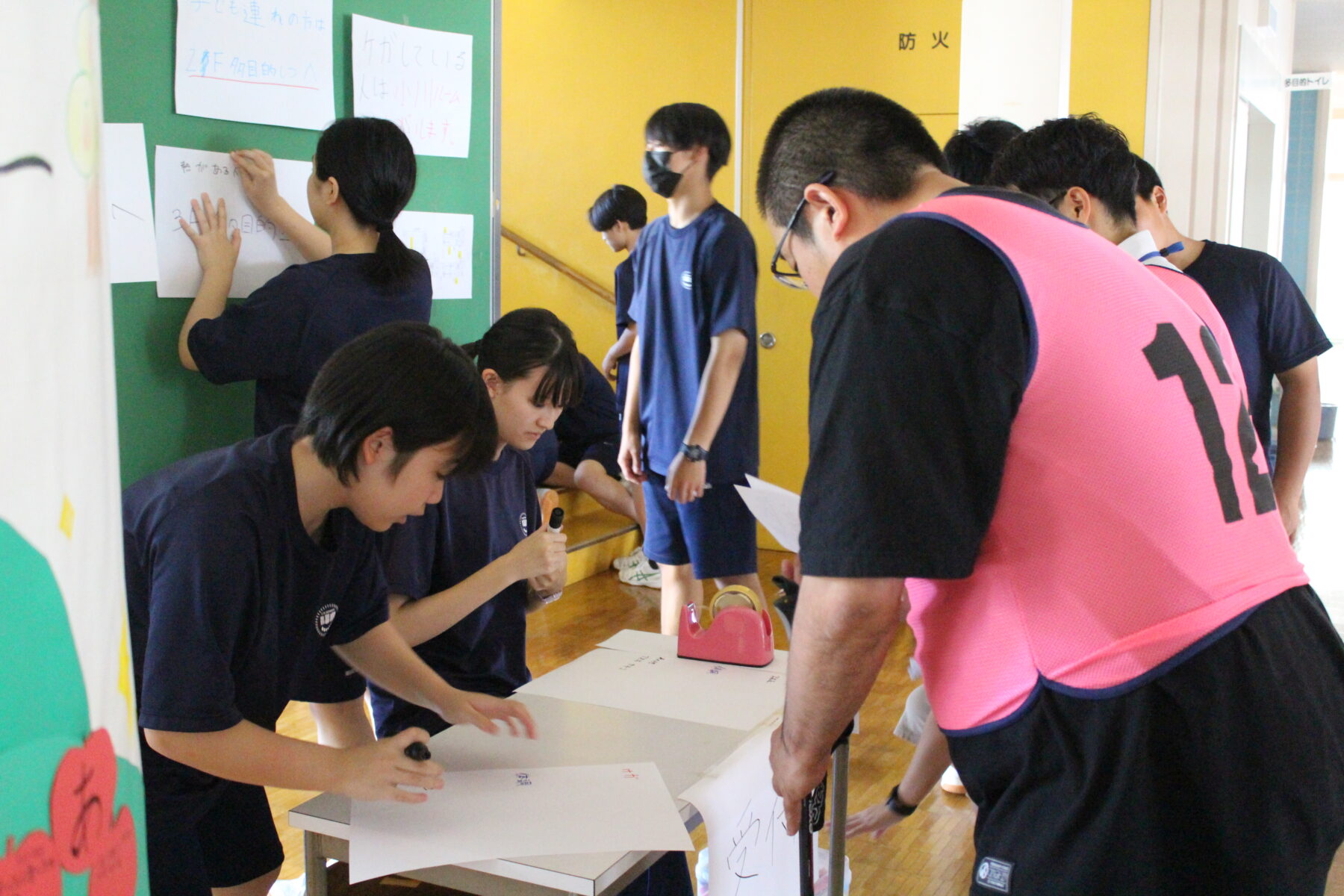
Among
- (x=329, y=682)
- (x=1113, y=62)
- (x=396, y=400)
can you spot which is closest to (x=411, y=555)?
(x=329, y=682)

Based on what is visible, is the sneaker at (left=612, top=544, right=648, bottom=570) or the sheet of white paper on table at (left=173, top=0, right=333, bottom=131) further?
the sneaker at (left=612, top=544, right=648, bottom=570)

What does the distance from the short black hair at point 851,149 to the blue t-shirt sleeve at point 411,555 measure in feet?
2.80

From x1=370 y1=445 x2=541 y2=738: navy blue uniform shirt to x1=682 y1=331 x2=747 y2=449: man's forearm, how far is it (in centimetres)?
82

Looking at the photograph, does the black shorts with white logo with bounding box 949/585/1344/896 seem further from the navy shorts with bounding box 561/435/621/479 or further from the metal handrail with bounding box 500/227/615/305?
the metal handrail with bounding box 500/227/615/305

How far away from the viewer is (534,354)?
1861 mm

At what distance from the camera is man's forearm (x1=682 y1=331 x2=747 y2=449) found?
271cm

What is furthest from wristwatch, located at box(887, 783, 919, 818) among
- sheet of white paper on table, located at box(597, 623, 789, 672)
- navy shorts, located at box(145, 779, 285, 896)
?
navy shorts, located at box(145, 779, 285, 896)

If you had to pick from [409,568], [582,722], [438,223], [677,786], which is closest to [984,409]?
[677,786]

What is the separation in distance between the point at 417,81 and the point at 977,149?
1.21 m

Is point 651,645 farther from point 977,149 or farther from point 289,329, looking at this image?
point 977,149

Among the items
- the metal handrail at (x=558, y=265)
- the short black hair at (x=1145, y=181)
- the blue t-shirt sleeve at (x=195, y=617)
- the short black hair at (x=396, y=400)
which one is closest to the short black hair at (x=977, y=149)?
the short black hair at (x=1145, y=181)

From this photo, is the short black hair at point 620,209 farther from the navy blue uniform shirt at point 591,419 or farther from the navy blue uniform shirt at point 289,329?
the navy blue uniform shirt at point 289,329

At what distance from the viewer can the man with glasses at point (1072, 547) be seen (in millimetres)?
919

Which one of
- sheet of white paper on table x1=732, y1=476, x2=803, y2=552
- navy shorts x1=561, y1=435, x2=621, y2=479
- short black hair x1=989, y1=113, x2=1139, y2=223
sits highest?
short black hair x1=989, y1=113, x2=1139, y2=223
